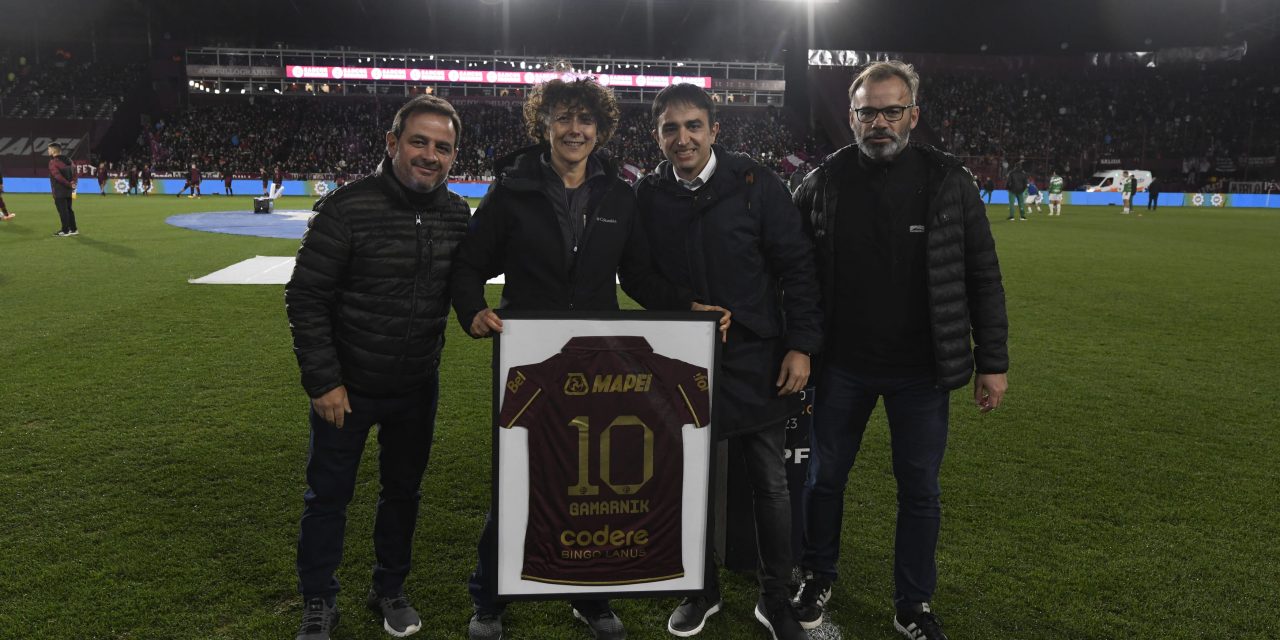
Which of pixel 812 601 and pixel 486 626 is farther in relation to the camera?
pixel 812 601

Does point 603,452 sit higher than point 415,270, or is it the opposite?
Result: point 415,270

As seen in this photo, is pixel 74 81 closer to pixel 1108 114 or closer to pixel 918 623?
pixel 918 623

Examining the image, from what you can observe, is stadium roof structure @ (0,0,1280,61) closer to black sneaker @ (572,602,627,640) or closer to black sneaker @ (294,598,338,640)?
black sneaker @ (572,602,627,640)

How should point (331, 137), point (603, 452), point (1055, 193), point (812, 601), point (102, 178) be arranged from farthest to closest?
point (331, 137) → point (102, 178) → point (1055, 193) → point (812, 601) → point (603, 452)

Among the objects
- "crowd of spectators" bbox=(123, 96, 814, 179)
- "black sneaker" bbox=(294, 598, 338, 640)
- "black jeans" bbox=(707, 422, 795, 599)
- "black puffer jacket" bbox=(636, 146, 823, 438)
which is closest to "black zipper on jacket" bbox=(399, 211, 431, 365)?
"black puffer jacket" bbox=(636, 146, 823, 438)

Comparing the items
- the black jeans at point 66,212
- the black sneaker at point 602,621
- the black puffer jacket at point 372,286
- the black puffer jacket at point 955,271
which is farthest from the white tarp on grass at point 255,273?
the black puffer jacket at point 955,271

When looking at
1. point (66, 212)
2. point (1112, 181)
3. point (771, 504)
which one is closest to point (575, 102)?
point (771, 504)

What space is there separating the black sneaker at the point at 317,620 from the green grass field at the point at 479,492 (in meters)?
0.10

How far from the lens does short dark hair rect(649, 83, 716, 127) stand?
8.61 ft

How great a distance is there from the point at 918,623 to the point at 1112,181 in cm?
4179

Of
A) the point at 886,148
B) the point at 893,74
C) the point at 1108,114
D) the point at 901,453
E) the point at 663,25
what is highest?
the point at 663,25

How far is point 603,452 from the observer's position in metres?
2.52

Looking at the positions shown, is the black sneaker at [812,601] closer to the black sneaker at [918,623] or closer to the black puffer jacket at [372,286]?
the black sneaker at [918,623]

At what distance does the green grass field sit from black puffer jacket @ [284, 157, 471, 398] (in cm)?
99
